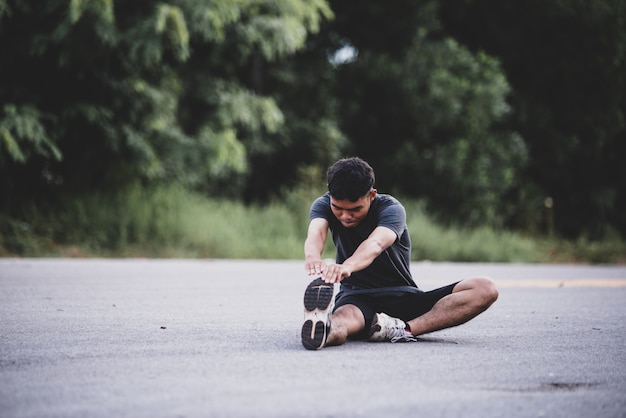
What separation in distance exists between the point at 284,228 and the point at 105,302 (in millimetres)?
12366

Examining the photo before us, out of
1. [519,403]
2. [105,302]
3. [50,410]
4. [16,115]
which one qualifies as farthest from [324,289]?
[16,115]

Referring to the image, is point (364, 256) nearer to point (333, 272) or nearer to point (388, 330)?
point (333, 272)

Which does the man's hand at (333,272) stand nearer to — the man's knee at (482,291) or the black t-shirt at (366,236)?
the black t-shirt at (366,236)

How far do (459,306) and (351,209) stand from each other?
1.12 metres

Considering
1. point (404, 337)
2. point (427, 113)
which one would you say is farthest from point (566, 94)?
point (404, 337)

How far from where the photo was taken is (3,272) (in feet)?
39.7

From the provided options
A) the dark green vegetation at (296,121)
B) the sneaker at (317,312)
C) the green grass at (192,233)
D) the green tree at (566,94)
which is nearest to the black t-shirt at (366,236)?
the sneaker at (317,312)

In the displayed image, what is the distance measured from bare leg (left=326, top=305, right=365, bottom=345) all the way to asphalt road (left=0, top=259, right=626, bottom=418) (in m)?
0.13

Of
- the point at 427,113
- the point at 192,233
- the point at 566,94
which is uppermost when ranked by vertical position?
the point at 566,94

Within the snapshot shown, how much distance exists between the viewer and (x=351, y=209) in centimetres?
610

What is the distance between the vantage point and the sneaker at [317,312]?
18.2 feet

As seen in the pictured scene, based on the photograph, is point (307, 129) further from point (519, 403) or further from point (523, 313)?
point (519, 403)

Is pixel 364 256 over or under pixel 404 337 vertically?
over

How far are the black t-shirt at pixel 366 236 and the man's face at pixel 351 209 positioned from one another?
0.36ft
